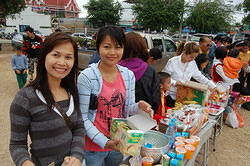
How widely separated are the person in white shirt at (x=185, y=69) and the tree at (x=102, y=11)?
28706 millimetres

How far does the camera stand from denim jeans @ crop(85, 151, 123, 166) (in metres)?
1.49

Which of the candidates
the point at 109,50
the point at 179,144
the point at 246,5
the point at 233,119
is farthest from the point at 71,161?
the point at 246,5

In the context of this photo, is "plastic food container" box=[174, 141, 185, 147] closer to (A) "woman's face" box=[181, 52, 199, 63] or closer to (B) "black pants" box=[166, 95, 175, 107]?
(B) "black pants" box=[166, 95, 175, 107]

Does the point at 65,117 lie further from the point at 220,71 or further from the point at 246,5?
the point at 246,5

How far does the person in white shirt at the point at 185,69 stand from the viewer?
2.82 metres

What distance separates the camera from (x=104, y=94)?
53.3 inches

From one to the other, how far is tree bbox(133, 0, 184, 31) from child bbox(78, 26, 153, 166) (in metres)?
19.3

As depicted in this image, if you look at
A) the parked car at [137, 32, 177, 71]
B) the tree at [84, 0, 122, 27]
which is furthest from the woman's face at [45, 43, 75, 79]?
the tree at [84, 0, 122, 27]

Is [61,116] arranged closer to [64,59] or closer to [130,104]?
[64,59]

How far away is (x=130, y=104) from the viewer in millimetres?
1526

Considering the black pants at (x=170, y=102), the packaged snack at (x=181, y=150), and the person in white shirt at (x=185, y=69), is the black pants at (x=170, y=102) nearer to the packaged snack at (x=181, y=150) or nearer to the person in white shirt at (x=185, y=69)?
the person in white shirt at (x=185, y=69)

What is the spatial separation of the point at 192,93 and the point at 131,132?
1.60 meters

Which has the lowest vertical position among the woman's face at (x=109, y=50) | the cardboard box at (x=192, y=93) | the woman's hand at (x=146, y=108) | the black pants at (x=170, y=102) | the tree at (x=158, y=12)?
the black pants at (x=170, y=102)

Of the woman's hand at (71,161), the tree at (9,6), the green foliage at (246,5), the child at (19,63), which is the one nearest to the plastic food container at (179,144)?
the woman's hand at (71,161)
